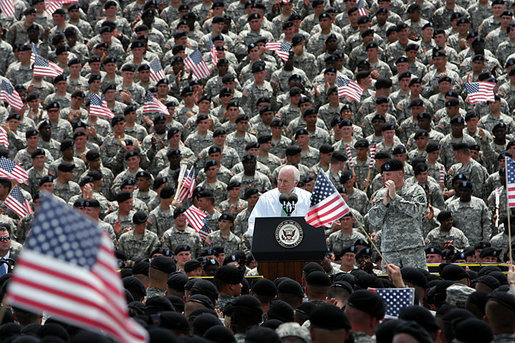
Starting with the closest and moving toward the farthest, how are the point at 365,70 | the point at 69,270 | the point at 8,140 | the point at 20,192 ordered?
the point at 69,270
the point at 20,192
the point at 8,140
the point at 365,70

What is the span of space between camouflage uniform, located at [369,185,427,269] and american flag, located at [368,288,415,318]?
8.73 ft

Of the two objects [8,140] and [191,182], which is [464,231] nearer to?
[191,182]

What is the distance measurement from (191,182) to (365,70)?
5.09 metres

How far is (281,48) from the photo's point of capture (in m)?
18.1

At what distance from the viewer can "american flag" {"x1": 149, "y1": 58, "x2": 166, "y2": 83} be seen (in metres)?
18.0

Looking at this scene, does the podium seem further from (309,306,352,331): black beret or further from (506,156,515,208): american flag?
(309,306,352,331): black beret

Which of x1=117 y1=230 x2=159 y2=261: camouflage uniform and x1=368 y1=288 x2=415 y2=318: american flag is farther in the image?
x1=117 y1=230 x2=159 y2=261: camouflage uniform

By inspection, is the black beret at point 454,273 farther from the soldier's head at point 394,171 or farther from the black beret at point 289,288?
the black beret at point 289,288

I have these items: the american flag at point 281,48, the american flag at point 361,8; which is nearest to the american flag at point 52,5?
the american flag at point 281,48

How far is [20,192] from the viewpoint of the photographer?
561 inches

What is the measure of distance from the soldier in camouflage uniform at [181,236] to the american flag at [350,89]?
4.50m

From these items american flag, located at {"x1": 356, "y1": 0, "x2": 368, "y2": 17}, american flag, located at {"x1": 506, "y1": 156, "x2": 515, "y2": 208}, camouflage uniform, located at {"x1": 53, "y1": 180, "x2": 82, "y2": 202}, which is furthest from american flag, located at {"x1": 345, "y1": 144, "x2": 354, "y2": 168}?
american flag, located at {"x1": 506, "y1": 156, "x2": 515, "y2": 208}

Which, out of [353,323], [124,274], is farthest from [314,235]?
[353,323]

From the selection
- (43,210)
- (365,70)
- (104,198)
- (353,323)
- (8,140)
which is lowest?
(353,323)
